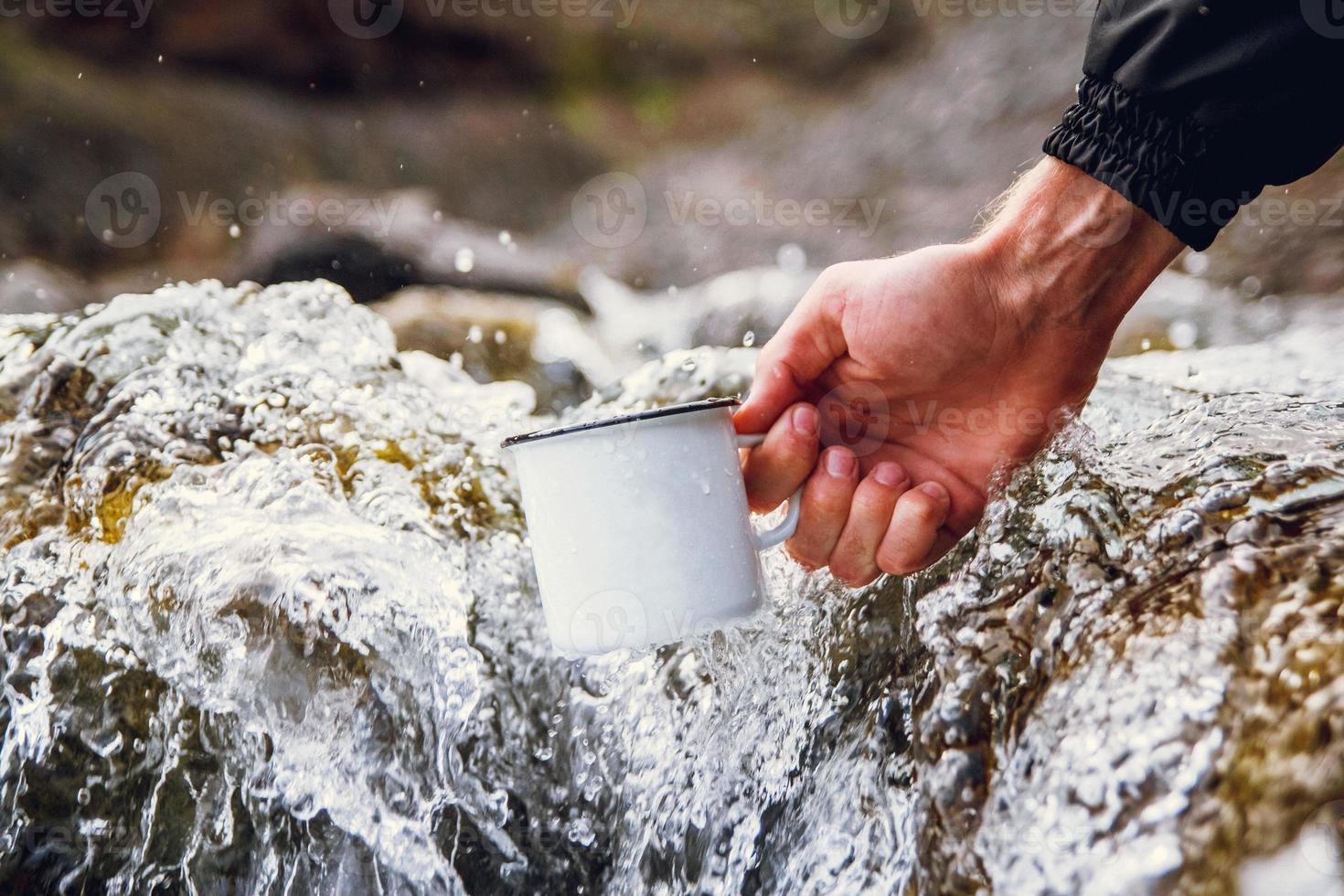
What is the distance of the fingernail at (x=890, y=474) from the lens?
4.39ft

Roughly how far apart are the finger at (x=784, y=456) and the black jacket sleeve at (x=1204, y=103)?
1.59ft

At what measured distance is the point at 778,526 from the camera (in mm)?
1239

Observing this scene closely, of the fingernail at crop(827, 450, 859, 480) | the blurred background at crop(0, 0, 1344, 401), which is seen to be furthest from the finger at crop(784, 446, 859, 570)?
the blurred background at crop(0, 0, 1344, 401)

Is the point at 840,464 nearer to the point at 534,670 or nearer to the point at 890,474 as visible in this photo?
the point at 890,474

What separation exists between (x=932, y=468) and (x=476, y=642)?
707 mm

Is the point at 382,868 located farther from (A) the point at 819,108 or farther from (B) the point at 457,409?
(A) the point at 819,108

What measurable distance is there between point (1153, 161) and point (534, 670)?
107 centimetres

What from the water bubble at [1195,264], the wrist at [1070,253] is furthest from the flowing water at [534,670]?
the water bubble at [1195,264]

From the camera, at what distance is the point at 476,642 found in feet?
4.76

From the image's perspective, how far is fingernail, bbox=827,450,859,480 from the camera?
1.32 meters

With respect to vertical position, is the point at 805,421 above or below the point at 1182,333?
below

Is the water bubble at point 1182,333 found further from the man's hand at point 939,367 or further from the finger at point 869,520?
the finger at point 869,520

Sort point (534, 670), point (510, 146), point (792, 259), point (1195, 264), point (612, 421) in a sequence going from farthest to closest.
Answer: point (510, 146)
point (792, 259)
point (1195, 264)
point (534, 670)
point (612, 421)

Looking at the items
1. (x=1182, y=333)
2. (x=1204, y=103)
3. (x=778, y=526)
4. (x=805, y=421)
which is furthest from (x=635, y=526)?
(x=1182, y=333)
